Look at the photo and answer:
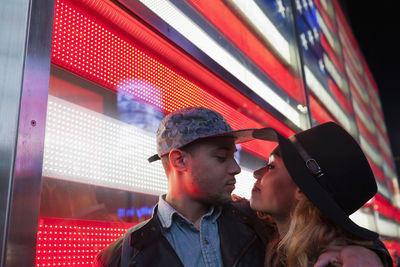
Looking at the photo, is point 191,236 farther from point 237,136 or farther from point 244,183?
point 244,183

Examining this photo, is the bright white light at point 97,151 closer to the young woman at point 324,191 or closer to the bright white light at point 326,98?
the young woman at point 324,191

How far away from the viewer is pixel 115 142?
163cm

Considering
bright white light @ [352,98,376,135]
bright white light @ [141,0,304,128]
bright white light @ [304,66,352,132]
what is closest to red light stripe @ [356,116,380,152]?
bright white light @ [352,98,376,135]

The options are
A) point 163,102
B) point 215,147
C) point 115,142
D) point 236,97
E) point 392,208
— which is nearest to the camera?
point 115,142

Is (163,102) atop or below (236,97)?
below

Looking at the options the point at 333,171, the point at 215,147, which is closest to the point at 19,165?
the point at 215,147

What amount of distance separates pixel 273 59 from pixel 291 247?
7.47 ft

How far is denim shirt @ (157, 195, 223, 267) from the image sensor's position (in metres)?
1.52

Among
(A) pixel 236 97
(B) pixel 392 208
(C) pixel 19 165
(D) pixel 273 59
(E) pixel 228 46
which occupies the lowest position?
(B) pixel 392 208

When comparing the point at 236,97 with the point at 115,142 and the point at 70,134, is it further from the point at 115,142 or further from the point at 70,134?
the point at 70,134

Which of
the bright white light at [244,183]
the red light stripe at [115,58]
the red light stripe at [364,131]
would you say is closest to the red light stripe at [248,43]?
the red light stripe at [115,58]

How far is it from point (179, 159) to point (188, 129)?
0.54 ft

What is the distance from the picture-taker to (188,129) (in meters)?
1.74

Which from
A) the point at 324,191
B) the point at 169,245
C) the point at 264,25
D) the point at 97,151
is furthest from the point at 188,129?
the point at 264,25
